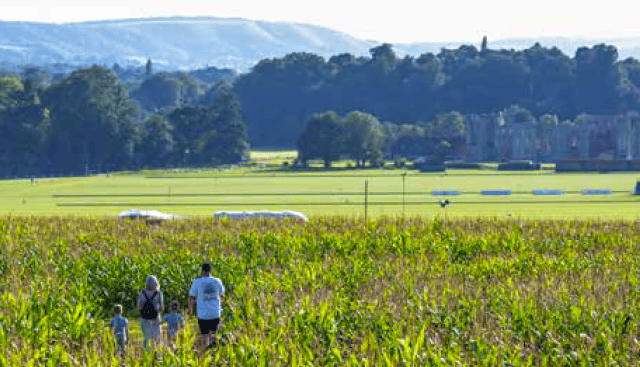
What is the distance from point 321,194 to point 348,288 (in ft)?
231

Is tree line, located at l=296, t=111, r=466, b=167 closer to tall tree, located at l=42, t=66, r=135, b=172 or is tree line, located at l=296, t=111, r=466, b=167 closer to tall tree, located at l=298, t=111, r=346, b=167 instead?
tall tree, located at l=298, t=111, r=346, b=167

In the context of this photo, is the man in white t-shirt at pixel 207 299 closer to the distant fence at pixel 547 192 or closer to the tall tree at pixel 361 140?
the distant fence at pixel 547 192

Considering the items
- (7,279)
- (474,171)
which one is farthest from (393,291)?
(474,171)

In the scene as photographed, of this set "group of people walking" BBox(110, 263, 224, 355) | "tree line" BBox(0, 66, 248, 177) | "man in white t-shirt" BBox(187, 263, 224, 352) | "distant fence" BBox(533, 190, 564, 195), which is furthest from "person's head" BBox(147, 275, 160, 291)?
"tree line" BBox(0, 66, 248, 177)

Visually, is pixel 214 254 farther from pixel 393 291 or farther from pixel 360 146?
pixel 360 146

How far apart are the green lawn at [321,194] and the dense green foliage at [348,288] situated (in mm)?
19597

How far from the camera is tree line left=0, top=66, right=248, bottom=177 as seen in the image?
17362 cm

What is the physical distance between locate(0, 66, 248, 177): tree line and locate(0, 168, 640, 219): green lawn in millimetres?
14361

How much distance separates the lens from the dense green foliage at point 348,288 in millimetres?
25953

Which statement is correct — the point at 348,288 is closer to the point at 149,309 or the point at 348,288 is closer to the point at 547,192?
the point at 149,309

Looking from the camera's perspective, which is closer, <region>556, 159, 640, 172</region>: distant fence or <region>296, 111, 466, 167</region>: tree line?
<region>556, 159, 640, 172</region>: distant fence

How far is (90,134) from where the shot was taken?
17775cm

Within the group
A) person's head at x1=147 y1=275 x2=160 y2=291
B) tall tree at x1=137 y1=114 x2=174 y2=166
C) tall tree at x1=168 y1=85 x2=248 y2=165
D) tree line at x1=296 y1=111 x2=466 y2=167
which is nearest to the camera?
person's head at x1=147 y1=275 x2=160 y2=291

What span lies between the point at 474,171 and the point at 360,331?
135887 mm
